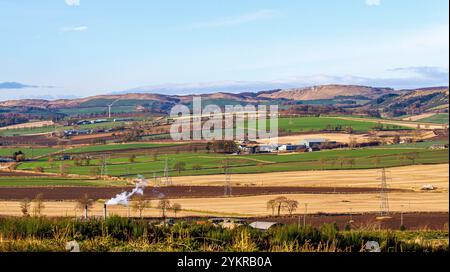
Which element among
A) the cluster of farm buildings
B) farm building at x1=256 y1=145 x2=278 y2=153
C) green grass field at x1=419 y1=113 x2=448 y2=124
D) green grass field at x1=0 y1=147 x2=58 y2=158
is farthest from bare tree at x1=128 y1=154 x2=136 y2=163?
green grass field at x1=419 y1=113 x2=448 y2=124

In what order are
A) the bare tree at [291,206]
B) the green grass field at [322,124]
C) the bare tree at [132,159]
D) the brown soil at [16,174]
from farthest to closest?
the green grass field at [322,124] < the bare tree at [132,159] < the brown soil at [16,174] < the bare tree at [291,206]

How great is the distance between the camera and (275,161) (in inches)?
1767

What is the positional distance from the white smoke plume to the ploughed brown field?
1.21 feet

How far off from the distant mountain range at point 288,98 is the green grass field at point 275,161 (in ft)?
34.3

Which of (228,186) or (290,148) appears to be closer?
(228,186)

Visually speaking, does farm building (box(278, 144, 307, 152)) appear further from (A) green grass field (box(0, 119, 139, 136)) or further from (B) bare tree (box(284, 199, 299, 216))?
(B) bare tree (box(284, 199, 299, 216))

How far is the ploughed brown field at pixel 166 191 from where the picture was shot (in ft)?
70.2

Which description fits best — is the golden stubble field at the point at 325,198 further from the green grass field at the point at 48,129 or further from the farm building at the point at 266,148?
the green grass field at the point at 48,129

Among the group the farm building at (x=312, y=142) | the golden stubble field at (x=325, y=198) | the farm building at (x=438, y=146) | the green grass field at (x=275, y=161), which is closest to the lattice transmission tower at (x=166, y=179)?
the golden stubble field at (x=325, y=198)

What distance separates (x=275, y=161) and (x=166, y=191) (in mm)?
17150

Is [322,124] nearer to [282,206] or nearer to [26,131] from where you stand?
[26,131]

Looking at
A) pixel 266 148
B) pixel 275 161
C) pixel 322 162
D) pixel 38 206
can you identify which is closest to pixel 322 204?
pixel 38 206

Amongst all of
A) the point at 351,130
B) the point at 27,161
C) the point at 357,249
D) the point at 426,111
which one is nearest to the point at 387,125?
the point at 351,130
